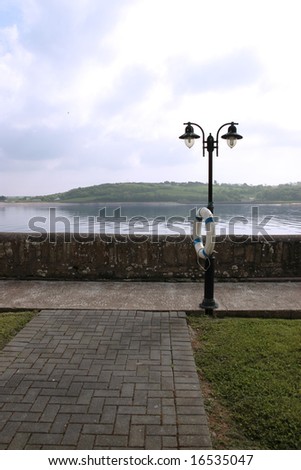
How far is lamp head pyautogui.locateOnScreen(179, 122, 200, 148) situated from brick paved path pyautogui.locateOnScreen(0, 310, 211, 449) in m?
2.69

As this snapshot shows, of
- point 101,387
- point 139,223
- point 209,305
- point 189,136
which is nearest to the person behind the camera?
point 101,387

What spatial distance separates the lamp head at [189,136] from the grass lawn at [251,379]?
2.70m

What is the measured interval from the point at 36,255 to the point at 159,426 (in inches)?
197

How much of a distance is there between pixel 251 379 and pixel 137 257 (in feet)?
12.8

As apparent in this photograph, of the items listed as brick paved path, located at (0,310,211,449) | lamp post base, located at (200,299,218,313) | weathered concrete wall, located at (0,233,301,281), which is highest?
weathered concrete wall, located at (0,233,301,281)

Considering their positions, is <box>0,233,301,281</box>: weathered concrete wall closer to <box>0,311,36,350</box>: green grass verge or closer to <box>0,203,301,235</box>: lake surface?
<box>0,203,301,235</box>: lake surface

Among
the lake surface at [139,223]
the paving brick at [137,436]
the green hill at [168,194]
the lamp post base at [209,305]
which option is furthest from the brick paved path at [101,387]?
the green hill at [168,194]

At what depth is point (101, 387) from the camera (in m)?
3.02

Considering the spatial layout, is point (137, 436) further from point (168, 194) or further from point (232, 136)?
point (168, 194)

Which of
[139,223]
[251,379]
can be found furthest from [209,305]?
[139,223]

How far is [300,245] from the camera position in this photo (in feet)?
21.7

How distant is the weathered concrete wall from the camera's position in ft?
21.7

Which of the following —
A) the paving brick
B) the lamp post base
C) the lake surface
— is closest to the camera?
the paving brick

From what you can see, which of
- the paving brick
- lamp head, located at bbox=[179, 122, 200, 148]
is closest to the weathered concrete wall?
lamp head, located at bbox=[179, 122, 200, 148]
